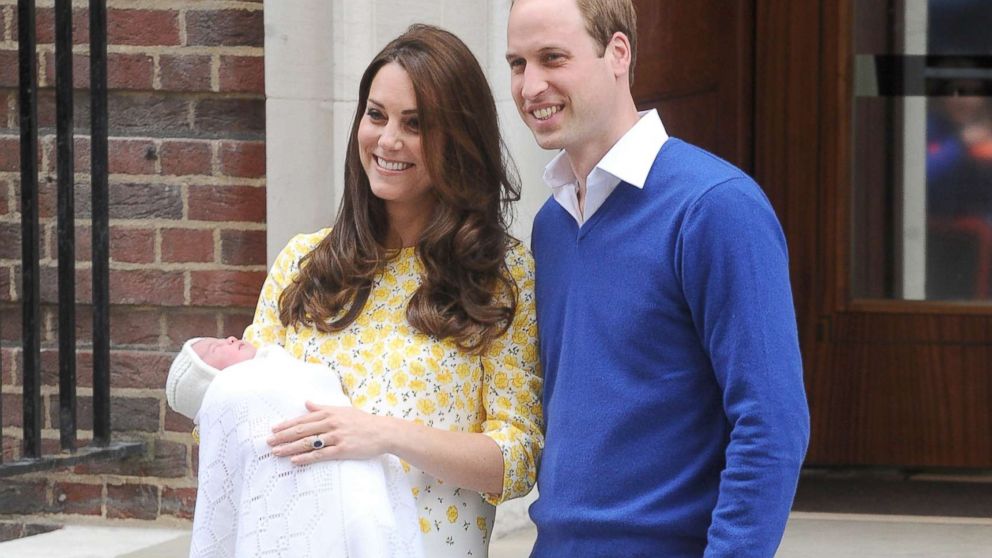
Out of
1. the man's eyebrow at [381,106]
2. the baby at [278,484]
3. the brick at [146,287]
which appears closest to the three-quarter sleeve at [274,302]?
the baby at [278,484]

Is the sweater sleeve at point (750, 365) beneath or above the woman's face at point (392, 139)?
beneath

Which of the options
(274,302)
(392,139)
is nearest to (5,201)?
(274,302)

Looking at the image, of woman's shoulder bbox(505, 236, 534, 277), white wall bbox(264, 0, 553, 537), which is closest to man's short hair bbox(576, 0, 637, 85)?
woman's shoulder bbox(505, 236, 534, 277)

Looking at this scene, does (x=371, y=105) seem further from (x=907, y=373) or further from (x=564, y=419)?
(x=907, y=373)

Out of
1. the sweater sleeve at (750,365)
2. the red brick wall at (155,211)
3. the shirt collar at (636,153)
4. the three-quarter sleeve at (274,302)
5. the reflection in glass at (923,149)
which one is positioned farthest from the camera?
the reflection in glass at (923,149)

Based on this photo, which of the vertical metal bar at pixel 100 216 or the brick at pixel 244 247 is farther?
the brick at pixel 244 247

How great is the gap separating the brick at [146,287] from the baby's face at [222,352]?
1.62 metres

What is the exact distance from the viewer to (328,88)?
3975 mm

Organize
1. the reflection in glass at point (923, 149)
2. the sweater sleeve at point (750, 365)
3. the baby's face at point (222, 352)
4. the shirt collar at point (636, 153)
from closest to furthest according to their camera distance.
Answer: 1. the sweater sleeve at point (750, 365)
2. the shirt collar at point (636, 153)
3. the baby's face at point (222, 352)
4. the reflection in glass at point (923, 149)

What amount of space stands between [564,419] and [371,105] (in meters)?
0.66

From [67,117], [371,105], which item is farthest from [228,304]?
[371,105]

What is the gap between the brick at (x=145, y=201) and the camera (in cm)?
412

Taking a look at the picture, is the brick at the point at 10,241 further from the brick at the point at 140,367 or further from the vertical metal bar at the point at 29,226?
the brick at the point at 140,367

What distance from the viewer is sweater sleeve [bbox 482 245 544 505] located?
2.51m
